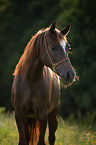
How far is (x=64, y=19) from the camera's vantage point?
1484cm

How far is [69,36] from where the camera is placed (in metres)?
15.1

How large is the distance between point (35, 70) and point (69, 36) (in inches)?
467

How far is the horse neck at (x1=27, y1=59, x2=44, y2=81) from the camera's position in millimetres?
3631

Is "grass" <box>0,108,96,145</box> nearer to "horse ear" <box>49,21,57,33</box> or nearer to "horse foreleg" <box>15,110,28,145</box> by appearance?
"horse foreleg" <box>15,110,28,145</box>

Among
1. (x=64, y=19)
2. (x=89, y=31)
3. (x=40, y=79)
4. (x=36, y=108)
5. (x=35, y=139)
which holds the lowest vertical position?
(x=35, y=139)

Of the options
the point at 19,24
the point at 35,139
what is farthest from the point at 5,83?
the point at 35,139

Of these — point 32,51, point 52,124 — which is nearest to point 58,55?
point 32,51

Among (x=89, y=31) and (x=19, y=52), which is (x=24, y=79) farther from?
(x=19, y=52)

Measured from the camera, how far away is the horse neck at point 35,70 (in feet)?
11.9

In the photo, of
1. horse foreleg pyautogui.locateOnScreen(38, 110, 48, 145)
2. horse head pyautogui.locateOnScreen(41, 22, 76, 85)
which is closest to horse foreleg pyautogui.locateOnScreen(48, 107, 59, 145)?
horse foreleg pyautogui.locateOnScreen(38, 110, 48, 145)

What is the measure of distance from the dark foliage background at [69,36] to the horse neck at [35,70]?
9872 mm

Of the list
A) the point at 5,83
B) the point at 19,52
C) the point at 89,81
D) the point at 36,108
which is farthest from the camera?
the point at 5,83

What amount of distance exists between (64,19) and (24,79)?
11.9 meters

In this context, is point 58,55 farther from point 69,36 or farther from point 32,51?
point 69,36
